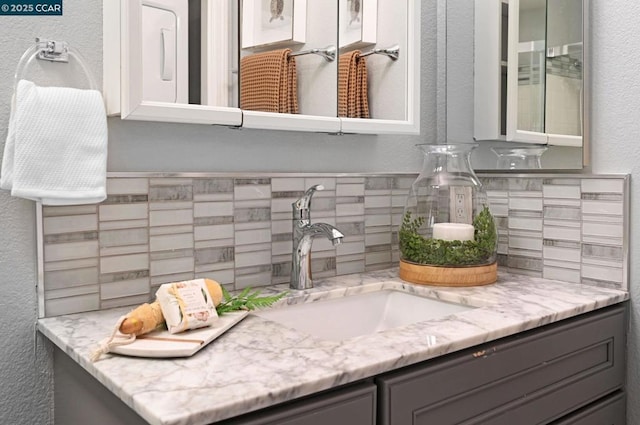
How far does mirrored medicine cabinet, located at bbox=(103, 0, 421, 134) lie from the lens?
118 centimetres

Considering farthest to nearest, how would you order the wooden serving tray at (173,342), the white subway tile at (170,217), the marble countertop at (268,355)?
the white subway tile at (170,217) → the wooden serving tray at (173,342) → the marble countertop at (268,355)

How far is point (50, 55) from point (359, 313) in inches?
35.5

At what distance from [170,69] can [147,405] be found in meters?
0.75

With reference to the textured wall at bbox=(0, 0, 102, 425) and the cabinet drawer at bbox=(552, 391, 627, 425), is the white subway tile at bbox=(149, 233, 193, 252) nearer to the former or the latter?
the textured wall at bbox=(0, 0, 102, 425)

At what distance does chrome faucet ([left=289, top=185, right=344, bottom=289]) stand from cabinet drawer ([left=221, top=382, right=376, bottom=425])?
1.75 ft

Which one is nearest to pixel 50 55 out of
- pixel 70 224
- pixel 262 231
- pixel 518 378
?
pixel 70 224

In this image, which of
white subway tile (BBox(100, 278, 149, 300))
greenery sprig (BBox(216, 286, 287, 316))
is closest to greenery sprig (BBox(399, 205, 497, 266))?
greenery sprig (BBox(216, 286, 287, 316))

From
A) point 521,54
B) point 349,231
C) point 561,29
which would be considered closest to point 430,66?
point 521,54

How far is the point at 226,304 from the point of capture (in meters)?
1.19

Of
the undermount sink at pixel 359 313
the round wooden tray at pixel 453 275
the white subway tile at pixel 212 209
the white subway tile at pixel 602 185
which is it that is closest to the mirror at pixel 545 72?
the white subway tile at pixel 602 185

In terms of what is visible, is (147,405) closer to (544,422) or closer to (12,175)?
(12,175)

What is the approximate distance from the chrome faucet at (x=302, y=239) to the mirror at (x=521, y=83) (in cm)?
64

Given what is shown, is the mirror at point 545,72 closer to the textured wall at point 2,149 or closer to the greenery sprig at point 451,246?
the greenery sprig at point 451,246

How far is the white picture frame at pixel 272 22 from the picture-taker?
136cm
